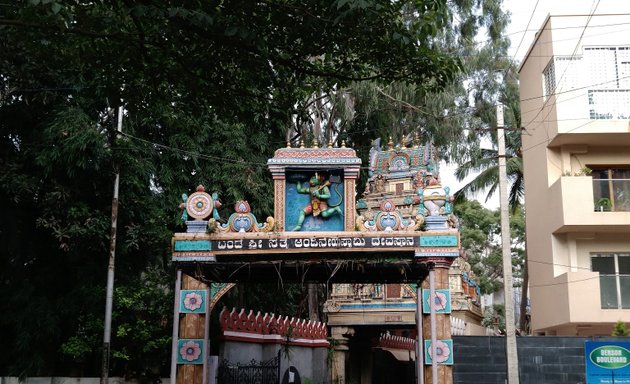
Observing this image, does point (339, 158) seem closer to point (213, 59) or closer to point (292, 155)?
point (292, 155)

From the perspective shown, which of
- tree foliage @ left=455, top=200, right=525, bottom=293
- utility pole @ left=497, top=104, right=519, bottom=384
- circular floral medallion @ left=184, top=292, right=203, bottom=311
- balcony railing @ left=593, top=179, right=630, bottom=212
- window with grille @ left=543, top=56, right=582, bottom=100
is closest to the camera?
utility pole @ left=497, top=104, right=519, bottom=384

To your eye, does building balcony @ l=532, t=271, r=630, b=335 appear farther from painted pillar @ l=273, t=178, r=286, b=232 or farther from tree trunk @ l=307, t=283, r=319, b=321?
painted pillar @ l=273, t=178, r=286, b=232

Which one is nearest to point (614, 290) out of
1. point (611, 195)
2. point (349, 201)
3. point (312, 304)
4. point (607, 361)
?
point (611, 195)

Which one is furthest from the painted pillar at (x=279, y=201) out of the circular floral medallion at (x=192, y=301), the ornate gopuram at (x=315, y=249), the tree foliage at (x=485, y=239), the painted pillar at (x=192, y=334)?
the tree foliage at (x=485, y=239)

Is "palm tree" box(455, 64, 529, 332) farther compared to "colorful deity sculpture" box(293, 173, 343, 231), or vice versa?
"palm tree" box(455, 64, 529, 332)

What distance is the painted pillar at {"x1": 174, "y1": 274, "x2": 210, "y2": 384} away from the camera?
14883mm

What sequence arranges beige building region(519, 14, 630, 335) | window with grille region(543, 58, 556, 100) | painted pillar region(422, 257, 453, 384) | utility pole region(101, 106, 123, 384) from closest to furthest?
painted pillar region(422, 257, 453, 384) → utility pole region(101, 106, 123, 384) → beige building region(519, 14, 630, 335) → window with grille region(543, 58, 556, 100)

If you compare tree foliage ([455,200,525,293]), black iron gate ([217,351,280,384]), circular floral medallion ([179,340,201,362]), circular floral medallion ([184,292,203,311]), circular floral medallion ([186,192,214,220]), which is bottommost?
black iron gate ([217,351,280,384])

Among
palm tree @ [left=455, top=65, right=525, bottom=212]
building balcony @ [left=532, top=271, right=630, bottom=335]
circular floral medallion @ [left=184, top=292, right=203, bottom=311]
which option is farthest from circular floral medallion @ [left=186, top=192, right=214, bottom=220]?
palm tree @ [left=455, top=65, right=525, bottom=212]

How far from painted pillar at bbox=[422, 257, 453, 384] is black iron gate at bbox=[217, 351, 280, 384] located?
3.73 metres

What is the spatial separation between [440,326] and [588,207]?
7857 mm

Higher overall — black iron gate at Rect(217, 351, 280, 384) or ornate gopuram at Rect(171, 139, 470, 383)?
ornate gopuram at Rect(171, 139, 470, 383)

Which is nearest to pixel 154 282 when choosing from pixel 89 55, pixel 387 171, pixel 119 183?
pixel 119 183

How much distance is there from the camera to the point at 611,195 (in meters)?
20.9
